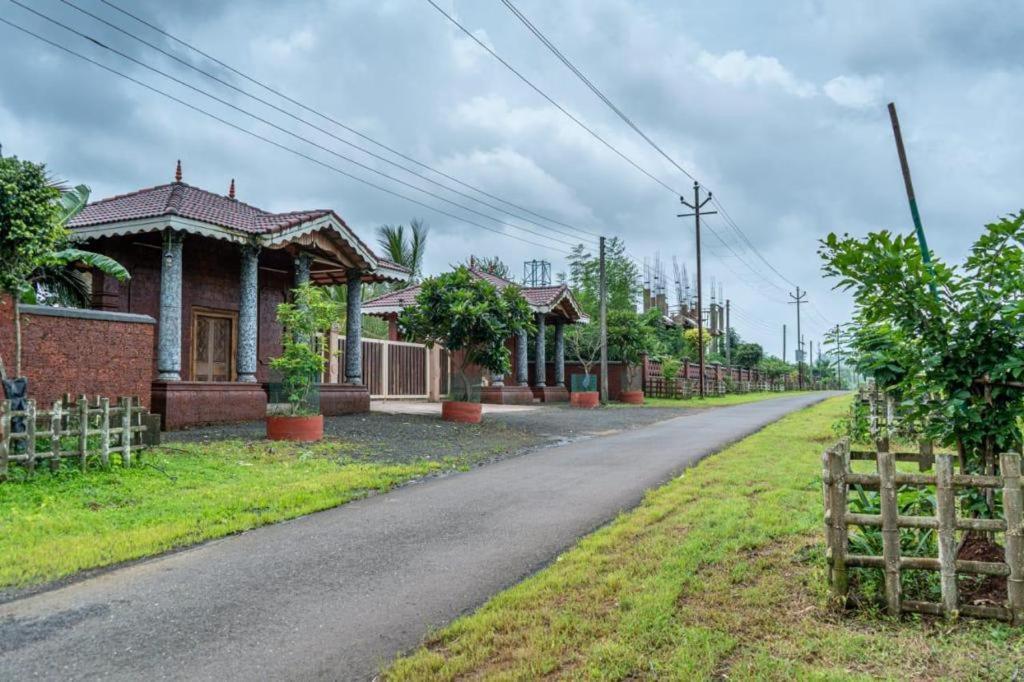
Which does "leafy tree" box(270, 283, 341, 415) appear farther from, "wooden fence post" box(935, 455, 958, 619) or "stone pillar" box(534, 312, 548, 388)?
"stone pillar" box(534, 312, 548, 388)

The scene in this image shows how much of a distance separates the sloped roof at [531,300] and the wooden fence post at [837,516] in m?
19.8

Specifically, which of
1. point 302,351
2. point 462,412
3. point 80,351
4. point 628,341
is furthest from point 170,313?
point 628,341

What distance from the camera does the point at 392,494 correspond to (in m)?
7.62

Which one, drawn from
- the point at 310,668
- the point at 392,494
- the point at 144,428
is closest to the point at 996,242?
the point at 310,668

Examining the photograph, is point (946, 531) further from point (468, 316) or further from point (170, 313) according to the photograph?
point (170, 313)

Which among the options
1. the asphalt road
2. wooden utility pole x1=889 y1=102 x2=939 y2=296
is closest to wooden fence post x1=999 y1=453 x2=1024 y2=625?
the asphalt road

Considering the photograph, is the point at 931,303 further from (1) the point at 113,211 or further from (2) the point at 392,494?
(1) the point at 113,211

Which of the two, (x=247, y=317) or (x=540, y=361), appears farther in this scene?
(x=540, y=361)

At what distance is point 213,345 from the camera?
16.5m

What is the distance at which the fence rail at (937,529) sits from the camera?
3.61m

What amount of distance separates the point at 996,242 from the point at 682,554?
2785mm

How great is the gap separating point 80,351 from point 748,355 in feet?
174

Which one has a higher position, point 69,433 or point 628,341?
point 628,341

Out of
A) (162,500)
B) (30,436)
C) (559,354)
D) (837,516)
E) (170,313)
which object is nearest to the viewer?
(837,516)
